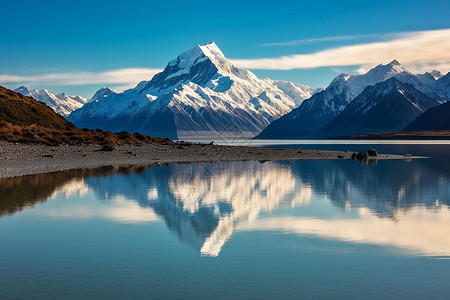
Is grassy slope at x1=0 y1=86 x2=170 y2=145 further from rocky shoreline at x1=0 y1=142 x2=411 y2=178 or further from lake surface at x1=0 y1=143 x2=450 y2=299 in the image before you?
lake surface at x1=0 y1=143 x2=450 y2=299

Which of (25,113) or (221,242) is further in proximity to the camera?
(25,113)

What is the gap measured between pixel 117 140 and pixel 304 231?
79.0m

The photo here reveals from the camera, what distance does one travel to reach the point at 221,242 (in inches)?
825

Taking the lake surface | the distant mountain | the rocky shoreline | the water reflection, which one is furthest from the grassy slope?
the lake surface

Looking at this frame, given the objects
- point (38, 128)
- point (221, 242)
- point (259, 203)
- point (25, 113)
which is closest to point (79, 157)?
point (38, 128)

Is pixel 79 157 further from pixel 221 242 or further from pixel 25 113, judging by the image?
pixel 221 242

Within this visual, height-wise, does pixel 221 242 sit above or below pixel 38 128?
below

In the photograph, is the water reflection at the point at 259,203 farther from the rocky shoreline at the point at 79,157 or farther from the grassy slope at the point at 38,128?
the grassy slope at the point at 38,128

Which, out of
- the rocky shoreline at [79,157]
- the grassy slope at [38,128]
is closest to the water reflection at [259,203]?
the rocky shoreline at [79,157]

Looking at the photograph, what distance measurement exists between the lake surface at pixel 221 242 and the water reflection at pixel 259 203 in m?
0.09

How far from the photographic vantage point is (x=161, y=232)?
2294cm

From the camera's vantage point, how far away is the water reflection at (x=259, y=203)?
903 inches

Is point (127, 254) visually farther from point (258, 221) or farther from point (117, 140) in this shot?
point (117, 140)

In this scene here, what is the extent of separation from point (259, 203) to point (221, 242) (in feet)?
37.8
